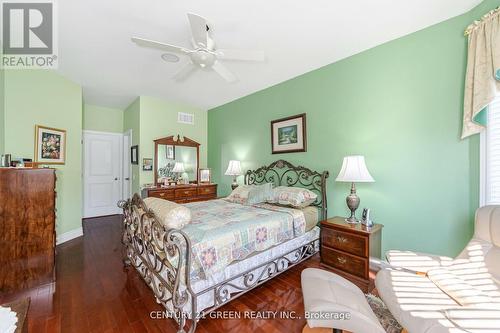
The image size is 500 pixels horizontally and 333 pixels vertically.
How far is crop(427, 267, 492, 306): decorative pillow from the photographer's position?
1.28m

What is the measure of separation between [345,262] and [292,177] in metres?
1.56

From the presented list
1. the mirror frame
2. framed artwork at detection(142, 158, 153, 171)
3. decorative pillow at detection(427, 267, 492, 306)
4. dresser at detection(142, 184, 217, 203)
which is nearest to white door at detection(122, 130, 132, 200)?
framed artwork at detection(142, 158, 153, 171)

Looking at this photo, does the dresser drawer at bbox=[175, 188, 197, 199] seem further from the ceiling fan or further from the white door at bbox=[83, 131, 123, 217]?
the ceiling fan

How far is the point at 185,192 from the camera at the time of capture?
4.50 m

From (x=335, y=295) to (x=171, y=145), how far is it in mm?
4397

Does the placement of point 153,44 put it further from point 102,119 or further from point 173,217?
point 102,119

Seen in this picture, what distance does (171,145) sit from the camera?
4.81 m

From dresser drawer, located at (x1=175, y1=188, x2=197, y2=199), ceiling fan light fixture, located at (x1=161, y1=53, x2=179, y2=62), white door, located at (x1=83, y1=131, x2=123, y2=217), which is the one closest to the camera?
ceiling fan light fixture, located at (x1=161, y1=53, x2=179, y2=62)

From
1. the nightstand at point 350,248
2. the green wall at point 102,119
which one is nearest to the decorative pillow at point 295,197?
the nightstand at point 350,248

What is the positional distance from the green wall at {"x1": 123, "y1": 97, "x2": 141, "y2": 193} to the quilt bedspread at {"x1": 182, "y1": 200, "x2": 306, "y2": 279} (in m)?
2.46

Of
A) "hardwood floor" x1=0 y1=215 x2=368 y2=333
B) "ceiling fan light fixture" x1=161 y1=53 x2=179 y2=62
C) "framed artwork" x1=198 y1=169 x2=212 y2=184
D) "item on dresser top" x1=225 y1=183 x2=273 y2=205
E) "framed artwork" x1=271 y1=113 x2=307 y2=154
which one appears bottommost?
"hardwood floor" x1=0 y1=215 x2=368 y2=333

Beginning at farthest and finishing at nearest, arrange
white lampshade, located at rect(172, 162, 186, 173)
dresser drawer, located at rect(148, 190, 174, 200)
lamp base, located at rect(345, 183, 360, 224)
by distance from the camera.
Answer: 1. white lampshade, located at rect(172, 162, 186, 173)
2. dresser drawer, located at rect(148, 190, 174, 200)
3. lamp base, located at rect(345, 183, 360, 224)

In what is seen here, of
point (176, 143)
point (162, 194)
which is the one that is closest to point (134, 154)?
point (176, 143)

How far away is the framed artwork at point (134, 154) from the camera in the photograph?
4.54 m
